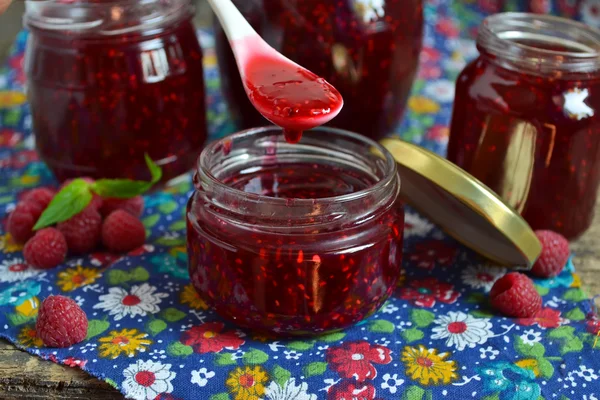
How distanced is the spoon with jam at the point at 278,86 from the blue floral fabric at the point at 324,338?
14.0 inches

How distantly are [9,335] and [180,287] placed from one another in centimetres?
30

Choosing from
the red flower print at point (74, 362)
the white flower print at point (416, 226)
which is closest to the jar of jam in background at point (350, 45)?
the white flower print at point (416, 226)

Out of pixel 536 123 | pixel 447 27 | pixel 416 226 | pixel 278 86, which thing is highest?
pixel 278 86

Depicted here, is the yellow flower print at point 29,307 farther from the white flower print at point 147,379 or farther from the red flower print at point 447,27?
the red flower print at point 447,27

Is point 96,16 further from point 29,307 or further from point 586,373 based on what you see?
point 586,373

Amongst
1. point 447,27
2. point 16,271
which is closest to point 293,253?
point 16,271

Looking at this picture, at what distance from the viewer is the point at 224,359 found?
3.90ft

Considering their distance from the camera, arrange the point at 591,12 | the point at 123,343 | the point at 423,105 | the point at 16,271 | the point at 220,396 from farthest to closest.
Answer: the point at 591,12 < the point at 423,105 < the point at 16,271 < the point at 123,343 < the point at 220,396

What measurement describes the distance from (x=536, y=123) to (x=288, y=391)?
2.23 ft

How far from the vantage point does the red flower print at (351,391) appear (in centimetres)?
112

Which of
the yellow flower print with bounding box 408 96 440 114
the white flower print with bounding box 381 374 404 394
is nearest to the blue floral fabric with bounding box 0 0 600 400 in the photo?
the white flower print with bounding box 381 374 404 394

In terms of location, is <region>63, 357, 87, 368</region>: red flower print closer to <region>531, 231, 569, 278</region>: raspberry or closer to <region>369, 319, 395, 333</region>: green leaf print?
<region>369, 319, 395, 333</region>: green leaf print

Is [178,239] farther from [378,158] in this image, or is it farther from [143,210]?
[378,158]

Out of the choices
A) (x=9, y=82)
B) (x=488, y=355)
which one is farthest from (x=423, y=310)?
(x=9, y=82)
